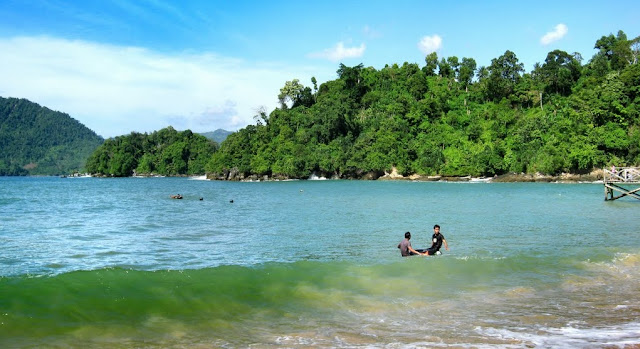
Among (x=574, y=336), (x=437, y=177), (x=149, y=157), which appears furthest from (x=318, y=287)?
(x=149, y=157)

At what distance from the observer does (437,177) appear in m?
102

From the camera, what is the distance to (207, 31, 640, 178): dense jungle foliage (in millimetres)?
85938

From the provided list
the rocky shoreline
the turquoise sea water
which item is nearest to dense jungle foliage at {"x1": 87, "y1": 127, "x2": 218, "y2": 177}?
the rocky shoreline

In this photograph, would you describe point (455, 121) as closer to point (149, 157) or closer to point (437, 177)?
point (437, 177)

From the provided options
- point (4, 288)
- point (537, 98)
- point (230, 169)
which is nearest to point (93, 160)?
point (230, 169)

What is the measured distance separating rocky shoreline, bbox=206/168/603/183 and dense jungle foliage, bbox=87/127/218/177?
181ft

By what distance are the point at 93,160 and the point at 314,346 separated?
203 metres

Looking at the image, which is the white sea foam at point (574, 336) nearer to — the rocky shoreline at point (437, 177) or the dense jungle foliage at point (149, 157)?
the rocky shoreline at point (437, 177)

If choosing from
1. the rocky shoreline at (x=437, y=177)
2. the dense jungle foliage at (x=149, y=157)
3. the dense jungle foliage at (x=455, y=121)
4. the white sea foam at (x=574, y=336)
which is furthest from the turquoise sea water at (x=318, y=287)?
the dense jungle foliage at (x=149, y=157)

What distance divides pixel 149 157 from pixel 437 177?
13053 cm

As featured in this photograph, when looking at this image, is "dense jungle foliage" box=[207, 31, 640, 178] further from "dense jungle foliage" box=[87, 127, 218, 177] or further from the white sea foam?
the white sea foam

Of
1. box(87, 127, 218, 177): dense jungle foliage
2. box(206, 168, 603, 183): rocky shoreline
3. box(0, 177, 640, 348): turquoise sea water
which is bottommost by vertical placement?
box(0, 177, 640, 348): turquoise sea water

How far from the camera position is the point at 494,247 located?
66.6 ft

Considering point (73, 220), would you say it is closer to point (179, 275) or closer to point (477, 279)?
point (179, 275)
